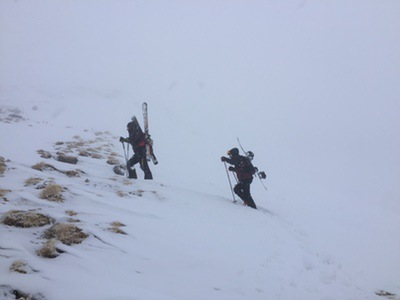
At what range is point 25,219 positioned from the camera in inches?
223

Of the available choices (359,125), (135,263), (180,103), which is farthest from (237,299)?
(359,125)

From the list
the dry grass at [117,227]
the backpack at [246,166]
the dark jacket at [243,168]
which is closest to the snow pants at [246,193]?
the dark jacket at [243,168]

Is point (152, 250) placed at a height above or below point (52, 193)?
below

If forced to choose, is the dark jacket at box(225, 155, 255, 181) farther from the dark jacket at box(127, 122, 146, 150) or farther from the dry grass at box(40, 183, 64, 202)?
the dry grass at box(40, 183, 64, 202)

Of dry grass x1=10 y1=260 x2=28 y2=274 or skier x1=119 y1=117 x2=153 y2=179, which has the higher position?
skier x1=119 y1=117 x2=153 y2=179

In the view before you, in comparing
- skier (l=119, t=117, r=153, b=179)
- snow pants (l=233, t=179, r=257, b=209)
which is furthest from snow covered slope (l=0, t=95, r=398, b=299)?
skier (l=119, t=117, r=153, b=179)

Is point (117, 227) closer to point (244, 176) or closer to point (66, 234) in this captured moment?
point (66, 234)

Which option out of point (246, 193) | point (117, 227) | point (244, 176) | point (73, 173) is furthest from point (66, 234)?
point (246, 193)

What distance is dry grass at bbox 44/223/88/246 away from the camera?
5.37 metres

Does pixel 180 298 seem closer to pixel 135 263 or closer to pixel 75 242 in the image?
pixel 135 263

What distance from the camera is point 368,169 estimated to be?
40.0 meters

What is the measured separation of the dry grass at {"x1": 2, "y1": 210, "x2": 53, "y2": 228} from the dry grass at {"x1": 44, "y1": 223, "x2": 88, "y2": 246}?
1.22 ft

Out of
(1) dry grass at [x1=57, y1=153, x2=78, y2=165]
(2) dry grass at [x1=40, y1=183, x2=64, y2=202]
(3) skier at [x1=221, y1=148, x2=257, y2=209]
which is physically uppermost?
(3) skier at [x1=221, y1=148, x2=257, y2=209]

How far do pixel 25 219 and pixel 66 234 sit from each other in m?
0.91
